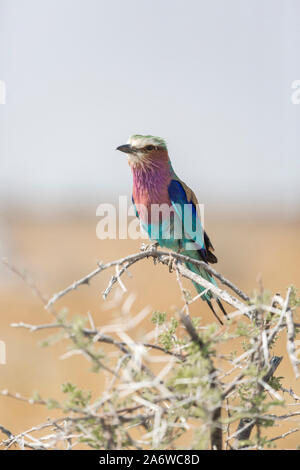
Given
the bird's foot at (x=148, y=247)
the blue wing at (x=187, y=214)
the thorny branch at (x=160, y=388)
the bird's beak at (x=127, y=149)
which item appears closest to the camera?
the thorny branch at (x=160, y=388)

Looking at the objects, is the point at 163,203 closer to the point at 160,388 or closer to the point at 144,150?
the point at 144,150

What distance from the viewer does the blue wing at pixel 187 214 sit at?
427 centimetres

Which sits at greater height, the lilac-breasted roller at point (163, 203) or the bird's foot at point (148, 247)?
the lilac-breasted roller at point (163, 203)

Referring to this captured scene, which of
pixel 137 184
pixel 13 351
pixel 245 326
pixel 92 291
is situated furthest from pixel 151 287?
pixel 245 326

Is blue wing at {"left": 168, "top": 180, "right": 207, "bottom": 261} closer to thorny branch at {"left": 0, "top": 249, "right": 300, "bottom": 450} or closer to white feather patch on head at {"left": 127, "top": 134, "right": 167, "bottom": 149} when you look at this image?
white feather patch on head at {"left": 127, "top": 134, "right": 167, "bottom": 149}

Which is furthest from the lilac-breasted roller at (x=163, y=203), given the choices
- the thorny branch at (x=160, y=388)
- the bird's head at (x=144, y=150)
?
the thorny branch at (x=160, y=388)

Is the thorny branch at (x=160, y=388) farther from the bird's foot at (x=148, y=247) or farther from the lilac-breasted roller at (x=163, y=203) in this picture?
the lilac-breasted roller at (x=163, y=203)

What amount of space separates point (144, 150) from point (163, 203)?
44cm

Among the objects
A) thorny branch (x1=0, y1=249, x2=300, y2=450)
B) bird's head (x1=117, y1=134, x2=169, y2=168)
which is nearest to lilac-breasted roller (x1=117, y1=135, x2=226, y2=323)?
bird's head (x1=117, y1=134, x2=169, y2=168)

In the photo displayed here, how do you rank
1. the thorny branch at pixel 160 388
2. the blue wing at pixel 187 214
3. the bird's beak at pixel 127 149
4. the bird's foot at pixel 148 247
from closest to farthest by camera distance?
the thorny branch at pixel 160 388 < the bird's foot at pixel 148 247 < the blue wing at pixel 187 214 < the bird's beak at pixel 127 149

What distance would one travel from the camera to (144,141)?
4418 millimetres

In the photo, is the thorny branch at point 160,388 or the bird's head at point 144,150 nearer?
the thorny branch at point 160,388

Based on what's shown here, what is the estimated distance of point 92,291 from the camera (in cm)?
1911

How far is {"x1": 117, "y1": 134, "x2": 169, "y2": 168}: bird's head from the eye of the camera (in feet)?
14.5
